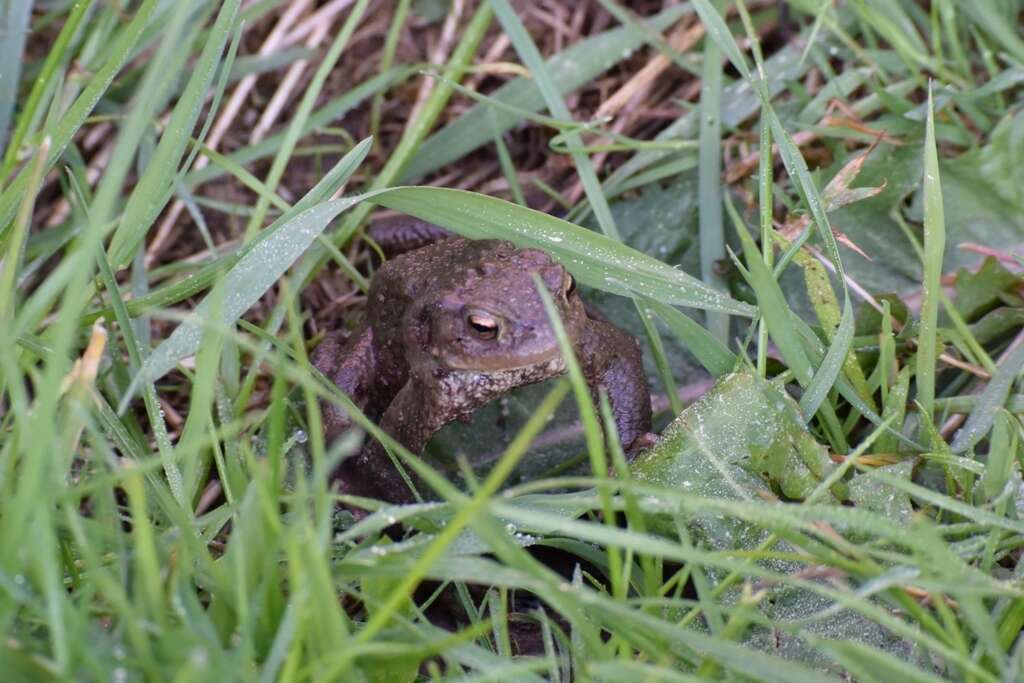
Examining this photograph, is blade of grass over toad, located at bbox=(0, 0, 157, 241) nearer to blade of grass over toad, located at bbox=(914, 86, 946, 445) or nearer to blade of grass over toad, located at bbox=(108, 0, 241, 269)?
blade of grass over toad, located at bbox=(108, 0, 241, 269)

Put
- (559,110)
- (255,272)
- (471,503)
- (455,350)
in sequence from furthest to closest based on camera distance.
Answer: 1. (559,110)
2. (455,350)
3. (255,272)
4. (471,503)

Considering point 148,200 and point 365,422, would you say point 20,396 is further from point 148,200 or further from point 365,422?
point 148,200

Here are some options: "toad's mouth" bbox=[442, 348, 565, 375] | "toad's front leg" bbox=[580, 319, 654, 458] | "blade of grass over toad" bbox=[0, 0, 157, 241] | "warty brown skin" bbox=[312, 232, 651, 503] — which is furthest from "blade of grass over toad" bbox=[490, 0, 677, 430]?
"blade of grass over toad" bbox=[0, 0, 157, 241]

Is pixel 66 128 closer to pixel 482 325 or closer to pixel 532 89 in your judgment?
pixel 482 325

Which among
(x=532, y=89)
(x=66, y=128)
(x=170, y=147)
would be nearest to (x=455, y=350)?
(x=170, y=147)

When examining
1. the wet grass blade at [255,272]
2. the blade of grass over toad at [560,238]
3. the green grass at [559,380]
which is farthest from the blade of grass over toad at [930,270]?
the wet grass blade at [255,272]

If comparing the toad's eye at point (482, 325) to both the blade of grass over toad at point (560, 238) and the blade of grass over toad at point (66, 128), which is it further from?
the blade of grass over toad at point (66, 128)

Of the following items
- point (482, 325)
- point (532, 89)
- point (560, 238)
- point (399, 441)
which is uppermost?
point (532, 89)

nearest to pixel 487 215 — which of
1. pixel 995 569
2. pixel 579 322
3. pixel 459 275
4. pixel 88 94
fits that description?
pixel 459 275
